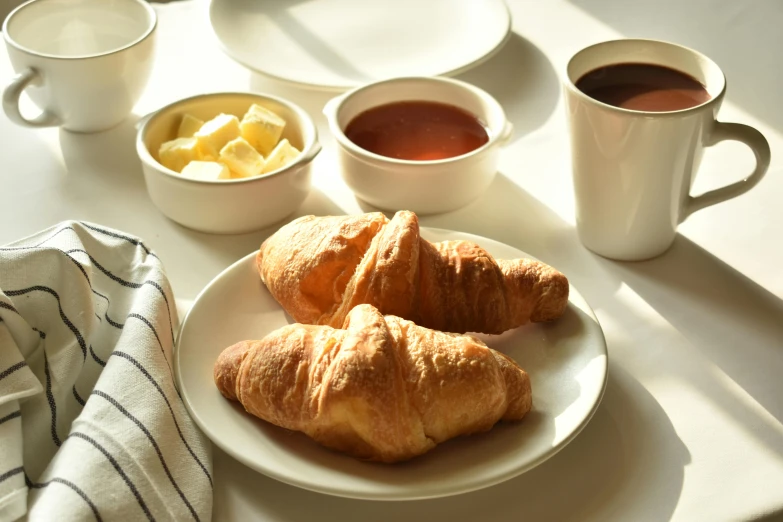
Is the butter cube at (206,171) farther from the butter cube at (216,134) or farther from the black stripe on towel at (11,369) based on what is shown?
the black stripe on towel at (11,369)

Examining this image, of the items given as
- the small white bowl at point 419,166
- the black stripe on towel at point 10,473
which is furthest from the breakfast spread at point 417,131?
the black stripe on towel at point 10,473

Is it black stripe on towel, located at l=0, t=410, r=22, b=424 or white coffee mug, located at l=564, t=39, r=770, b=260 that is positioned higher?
white coffee mug, located at l=564, t=39, r=770, b=260

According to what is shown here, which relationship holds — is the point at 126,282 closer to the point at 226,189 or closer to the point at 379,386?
the point at 226,189

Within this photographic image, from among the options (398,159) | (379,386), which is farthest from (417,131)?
(379,386)

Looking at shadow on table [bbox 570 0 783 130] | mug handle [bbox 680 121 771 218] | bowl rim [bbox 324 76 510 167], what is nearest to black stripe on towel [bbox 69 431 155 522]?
bowl rim [bbox 324 76 510 167]

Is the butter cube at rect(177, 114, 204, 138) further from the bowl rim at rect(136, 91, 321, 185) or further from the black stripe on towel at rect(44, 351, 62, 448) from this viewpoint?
the black stripe on towel at rect(44, 351, 62, 448)

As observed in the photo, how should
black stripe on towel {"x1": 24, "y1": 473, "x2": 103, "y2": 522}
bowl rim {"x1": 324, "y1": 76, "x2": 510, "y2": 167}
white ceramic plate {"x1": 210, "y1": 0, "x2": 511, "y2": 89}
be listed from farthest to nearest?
Answer: white ceramic plate {"x1": 210, "y1": 0, "x2": 511, "y2": 89} < bowl rim {"x1": 324, "y1": 76, "x2": 510, "y2": 167} < black stripe on towel {"x1": 24, "y1": 473, "x2": 103, "y2": 522}
